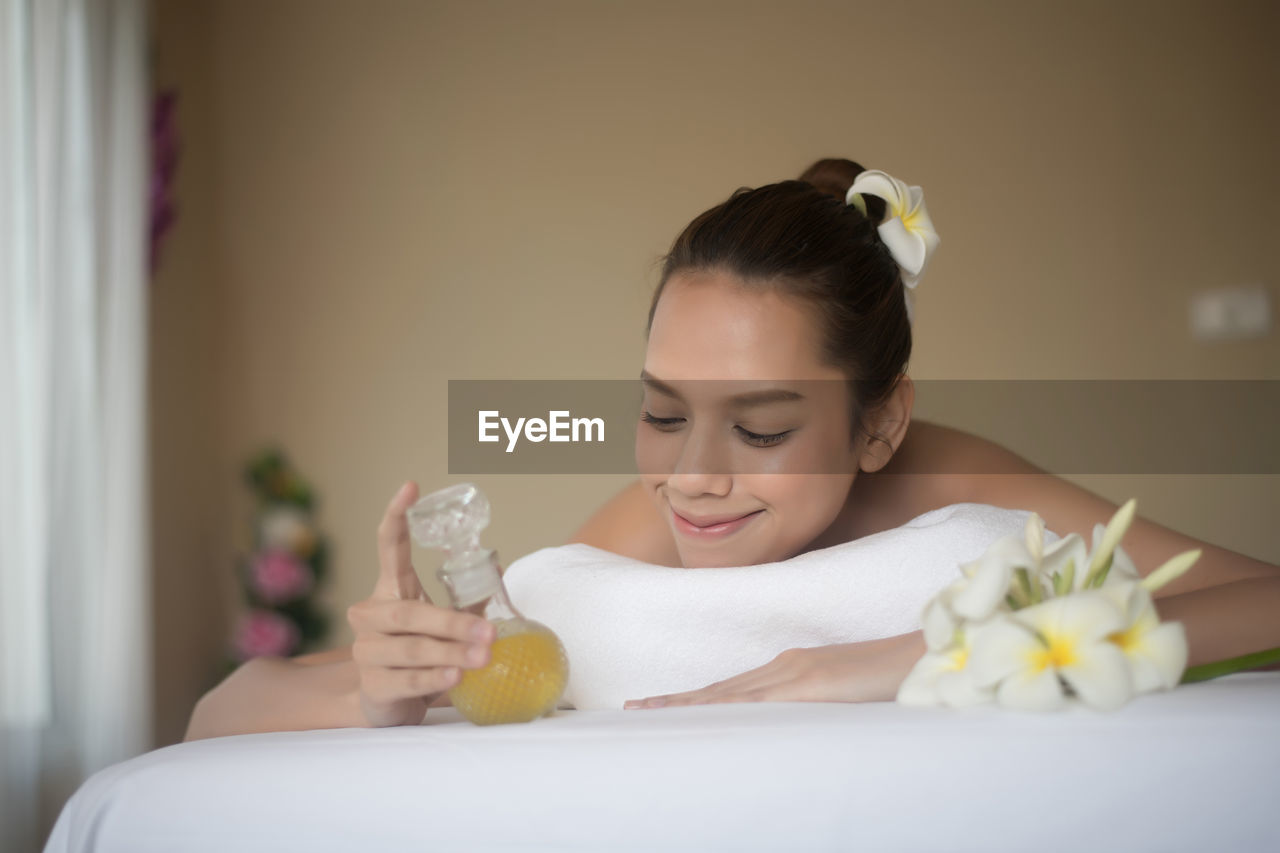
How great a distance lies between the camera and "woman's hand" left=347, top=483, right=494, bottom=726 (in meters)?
0.75

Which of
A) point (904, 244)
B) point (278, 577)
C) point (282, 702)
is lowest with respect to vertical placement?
point (278, 577)

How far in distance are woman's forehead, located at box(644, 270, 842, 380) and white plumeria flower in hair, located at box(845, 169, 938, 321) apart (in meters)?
0.19

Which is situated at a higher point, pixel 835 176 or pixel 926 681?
pixel 835 176

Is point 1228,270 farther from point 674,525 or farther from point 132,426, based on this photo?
point 132,426

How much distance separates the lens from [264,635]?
3.37 metres

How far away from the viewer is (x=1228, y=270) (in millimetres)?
3318

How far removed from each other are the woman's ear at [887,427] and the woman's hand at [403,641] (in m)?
0.71

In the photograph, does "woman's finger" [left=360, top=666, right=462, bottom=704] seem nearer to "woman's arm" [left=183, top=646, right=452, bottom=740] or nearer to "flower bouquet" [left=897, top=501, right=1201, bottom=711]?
"woman's arm" [left=183, top=646, right=452, bottom=740]

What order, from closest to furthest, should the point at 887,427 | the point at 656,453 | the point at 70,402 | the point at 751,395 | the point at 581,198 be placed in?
the point at 751,395 < the point at 656,453 < the point at 887,427 < the point at 70,402 < the point at 581,198

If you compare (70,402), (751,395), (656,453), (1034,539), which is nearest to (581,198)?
(70,402)

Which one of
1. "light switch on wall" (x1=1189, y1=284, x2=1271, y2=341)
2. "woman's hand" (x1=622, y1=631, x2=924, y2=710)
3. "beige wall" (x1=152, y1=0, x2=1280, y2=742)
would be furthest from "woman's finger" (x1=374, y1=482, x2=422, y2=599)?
"light switch on wall" (x1=1189, y1=284, x2=1271, y2=341)

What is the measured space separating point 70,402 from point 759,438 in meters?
2.11

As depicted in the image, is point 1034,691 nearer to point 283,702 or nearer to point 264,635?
point 283,702

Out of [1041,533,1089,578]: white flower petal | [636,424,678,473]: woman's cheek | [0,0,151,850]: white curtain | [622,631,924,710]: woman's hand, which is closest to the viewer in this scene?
[1041,533,1089,578]: white flower petal
